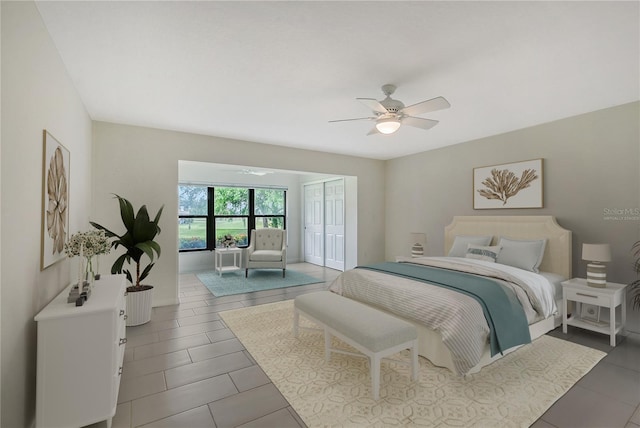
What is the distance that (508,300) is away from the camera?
2664 mm

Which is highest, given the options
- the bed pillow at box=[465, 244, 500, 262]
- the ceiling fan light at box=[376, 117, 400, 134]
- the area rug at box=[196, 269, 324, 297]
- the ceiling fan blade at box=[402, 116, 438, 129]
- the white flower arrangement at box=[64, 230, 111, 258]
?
the ceiling fan blade at box=[402, 116, 438, 129]

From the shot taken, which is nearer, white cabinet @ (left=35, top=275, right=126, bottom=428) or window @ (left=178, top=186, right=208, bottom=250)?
white cabinet @ (left=35, top=275, right=126, bottom=428)

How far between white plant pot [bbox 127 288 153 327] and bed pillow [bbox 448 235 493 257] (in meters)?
4.19

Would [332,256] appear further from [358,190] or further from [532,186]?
[532,186]

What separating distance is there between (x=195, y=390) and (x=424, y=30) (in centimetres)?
305

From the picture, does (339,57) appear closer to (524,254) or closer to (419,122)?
(419,122)

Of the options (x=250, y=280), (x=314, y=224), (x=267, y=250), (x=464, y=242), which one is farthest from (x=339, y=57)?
(x=314, y=224)

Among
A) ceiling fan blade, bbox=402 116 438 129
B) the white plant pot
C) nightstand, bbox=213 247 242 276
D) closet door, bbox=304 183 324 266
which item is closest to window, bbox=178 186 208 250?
nightstand, bbox=213 247 242 276

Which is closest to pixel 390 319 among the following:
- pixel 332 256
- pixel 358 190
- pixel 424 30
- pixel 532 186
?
pixel 424 30

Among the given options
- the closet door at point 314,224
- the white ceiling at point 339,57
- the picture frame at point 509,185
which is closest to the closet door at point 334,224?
the closet door at point 314,224

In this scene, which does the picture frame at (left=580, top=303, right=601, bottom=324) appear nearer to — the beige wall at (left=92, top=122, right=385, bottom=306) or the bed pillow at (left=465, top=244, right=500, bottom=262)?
the bed pillow at (left=465, top=244, right=500, bottom=262)

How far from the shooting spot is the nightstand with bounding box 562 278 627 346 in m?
2.93

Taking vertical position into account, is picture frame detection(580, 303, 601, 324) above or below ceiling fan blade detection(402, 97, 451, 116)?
below

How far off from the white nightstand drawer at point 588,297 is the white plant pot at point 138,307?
4.79m
